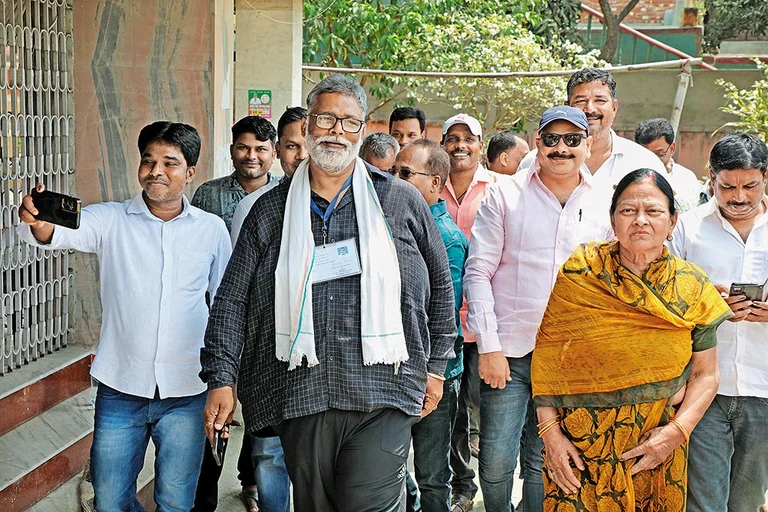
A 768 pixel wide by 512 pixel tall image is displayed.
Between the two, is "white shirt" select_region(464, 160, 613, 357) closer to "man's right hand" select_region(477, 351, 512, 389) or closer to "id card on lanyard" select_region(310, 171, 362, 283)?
"man's right hand" select_region(477, 351, 512, 389)

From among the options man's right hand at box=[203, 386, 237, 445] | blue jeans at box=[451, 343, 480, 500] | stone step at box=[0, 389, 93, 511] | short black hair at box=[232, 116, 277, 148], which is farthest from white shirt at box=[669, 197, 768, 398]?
stone step at box=[0, 389, 93, 511]

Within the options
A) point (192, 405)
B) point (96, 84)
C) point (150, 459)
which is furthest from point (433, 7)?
point (192, 405)

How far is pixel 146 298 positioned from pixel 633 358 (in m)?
2.02

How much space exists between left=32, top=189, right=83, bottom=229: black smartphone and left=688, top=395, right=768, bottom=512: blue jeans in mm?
2814

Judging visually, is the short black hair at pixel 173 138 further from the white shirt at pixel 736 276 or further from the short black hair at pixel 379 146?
the white shirt at pixel 736 276

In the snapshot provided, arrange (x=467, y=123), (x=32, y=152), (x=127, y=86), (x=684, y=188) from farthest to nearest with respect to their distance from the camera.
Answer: (x=684, y=188) → (x=127, y=86) → (x=467, y=123) → (x=32, y=152)

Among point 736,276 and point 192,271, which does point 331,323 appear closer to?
point 192,271

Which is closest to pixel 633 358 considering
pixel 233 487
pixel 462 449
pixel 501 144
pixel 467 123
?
pixel 462 449

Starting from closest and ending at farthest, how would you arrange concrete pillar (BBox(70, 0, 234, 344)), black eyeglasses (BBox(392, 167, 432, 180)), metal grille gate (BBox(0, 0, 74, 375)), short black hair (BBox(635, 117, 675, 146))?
black eyeglasses (BBox(392, 167, 432, 180)) → metal grille gate (BBox(0, 0, 74, 375)) → concrete pillar (BBox(70, 0, 234, 344)) → short black hair (BBox(635, 117, 675, 146))

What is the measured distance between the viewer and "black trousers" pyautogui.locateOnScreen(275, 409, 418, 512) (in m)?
3.52

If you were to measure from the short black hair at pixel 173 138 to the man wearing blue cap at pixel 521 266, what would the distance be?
1398 mm

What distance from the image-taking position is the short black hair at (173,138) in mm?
4125

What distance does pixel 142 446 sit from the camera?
13.3 feet

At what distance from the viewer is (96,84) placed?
6.00 m
